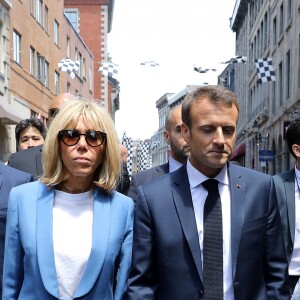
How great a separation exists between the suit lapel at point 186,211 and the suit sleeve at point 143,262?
18 cm

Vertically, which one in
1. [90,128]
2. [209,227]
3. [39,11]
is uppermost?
[39,11]

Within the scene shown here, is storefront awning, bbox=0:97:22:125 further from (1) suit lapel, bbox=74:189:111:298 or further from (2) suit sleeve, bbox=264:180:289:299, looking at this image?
(2) suit sleeve, bbox=264:180:289:299

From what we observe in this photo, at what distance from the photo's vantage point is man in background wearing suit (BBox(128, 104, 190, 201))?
15.7 ft

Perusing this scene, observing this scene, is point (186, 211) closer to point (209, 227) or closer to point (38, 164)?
point (209, 227)

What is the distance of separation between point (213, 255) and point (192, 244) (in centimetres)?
12

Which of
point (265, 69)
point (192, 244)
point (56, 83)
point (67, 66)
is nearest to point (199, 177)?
point (192, 244)

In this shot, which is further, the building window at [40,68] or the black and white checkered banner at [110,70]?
the building window at [40,68]

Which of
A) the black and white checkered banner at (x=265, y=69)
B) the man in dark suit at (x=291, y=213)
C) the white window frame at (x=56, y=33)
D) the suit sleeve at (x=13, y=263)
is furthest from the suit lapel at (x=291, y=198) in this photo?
the white window frame at (x=56, y=33)

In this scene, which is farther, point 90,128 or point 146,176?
point 146,176

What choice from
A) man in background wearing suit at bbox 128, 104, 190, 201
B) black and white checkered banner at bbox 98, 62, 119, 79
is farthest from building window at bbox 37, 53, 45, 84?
man in background wearing suit at bbox 128, 104, 190, 201

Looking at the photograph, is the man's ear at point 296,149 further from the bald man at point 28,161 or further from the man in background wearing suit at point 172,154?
the bald man at point 28,161

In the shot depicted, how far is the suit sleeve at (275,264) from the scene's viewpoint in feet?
9.47

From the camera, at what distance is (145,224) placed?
9.59 feet

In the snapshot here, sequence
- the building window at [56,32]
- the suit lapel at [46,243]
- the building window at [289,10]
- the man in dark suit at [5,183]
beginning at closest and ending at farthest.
→ the suit lapel at [46,243] → the man in dark suit at [5,183] → the building window at [289,10] → the building window at [56,32]
